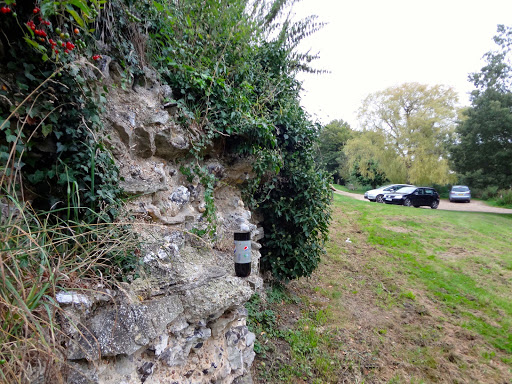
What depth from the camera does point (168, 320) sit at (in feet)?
6.08

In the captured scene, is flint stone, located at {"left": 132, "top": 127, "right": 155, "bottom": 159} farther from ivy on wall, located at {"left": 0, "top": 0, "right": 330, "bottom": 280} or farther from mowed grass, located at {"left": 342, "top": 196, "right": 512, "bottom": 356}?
mowed grass, located at {"left": 342, "top": 196, "right": 512, "bottom": 356}

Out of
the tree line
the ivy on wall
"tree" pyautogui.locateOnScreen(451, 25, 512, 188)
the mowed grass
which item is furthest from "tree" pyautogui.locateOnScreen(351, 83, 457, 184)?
the ivy on wall

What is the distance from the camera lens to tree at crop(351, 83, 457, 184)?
781 inches

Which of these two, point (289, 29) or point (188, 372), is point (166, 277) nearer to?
point (188, 372)

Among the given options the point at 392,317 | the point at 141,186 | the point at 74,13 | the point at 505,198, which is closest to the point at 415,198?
the point at 505,198

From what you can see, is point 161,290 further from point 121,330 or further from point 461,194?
point 461,194

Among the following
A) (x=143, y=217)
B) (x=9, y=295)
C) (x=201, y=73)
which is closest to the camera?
(x=9, y=295)

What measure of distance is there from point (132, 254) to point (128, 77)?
159 cm

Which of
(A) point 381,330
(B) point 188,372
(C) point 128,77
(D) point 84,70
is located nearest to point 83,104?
(D) point 84,70

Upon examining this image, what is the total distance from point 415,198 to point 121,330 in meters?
Answer: 16.4

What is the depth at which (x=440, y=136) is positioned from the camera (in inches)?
A: 786

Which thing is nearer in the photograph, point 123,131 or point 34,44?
point 34,44

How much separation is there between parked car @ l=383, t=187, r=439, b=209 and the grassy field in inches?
300

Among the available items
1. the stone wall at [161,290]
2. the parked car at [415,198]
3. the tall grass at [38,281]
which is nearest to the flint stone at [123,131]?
A: the stone wall at [161,290]
